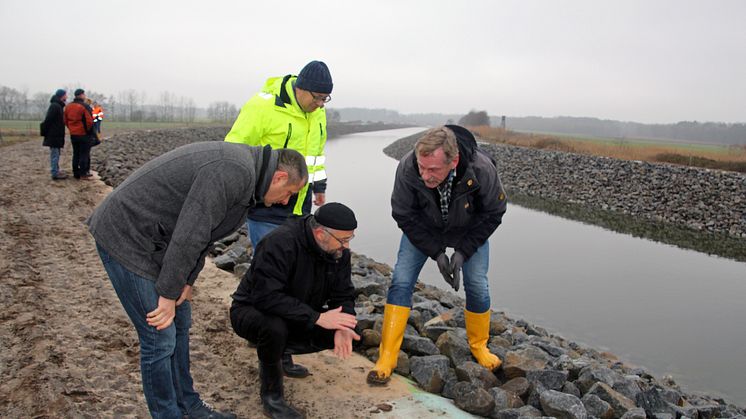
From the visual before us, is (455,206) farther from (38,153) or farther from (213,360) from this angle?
(38,153)

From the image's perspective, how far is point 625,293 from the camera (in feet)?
28.1

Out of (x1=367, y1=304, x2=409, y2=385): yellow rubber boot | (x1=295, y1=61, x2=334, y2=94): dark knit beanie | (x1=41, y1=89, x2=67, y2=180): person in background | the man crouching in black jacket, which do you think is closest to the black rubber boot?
the man crouching in black jacket

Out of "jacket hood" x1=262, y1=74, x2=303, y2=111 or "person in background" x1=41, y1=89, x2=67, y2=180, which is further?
"person in background" x1=41, y1=89, x2=67, y2=180

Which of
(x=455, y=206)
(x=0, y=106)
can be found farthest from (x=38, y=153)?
(x=0, y=106)

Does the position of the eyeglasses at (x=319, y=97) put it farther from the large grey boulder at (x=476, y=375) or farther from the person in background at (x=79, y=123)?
the person in background at (x=79, y=123)

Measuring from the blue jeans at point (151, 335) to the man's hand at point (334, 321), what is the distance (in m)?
0.69

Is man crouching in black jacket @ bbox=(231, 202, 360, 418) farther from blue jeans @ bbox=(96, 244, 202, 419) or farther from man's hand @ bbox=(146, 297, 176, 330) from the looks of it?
man's hand @ bbox=(146, 297, 176, 330)

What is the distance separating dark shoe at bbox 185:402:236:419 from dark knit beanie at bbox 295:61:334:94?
6.45ft

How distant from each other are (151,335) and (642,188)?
18942mm

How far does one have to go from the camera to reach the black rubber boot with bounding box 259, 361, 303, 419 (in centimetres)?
311

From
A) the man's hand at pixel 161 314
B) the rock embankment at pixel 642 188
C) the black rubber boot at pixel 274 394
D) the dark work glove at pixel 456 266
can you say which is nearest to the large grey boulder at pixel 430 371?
the dark work glove at pixel 456 266

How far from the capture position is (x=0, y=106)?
5019cm

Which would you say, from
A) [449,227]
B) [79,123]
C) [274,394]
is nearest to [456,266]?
[449,227]

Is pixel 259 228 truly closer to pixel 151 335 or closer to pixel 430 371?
pixel 151 335
